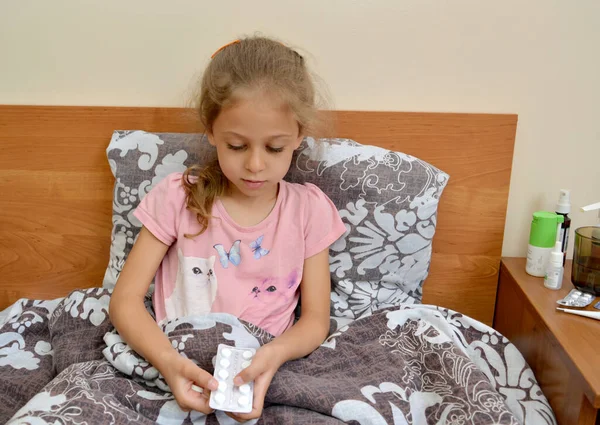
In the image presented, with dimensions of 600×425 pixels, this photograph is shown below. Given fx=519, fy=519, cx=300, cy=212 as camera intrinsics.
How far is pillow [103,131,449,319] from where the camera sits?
3.39 feet

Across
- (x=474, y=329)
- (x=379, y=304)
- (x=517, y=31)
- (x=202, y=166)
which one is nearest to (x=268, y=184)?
(x=202, y=166)

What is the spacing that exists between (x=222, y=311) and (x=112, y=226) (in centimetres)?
45

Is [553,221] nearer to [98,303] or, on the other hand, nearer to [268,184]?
[268,184]

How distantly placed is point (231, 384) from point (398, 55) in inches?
29.9

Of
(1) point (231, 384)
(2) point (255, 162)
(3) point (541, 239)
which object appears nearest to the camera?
(1) point (231, 384)

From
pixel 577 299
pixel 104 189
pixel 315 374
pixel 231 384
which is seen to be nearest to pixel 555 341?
pixel 577 299

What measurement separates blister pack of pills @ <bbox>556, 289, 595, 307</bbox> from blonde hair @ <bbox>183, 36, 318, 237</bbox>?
56cm

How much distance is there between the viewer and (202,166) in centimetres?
102

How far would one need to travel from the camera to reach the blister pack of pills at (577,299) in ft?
3.05

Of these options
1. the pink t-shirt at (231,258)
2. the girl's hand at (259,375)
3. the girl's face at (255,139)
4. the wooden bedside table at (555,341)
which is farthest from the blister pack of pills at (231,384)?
the wooden bedside table at (555,341)

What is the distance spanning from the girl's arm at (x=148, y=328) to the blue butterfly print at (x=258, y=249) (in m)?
0.16

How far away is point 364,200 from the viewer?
104 cm

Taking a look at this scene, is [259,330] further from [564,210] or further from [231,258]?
[564,210]

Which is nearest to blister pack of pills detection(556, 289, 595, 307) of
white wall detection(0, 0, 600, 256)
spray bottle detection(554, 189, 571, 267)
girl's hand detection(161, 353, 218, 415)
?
spray bottle detection(554, 189, 571, 267)
